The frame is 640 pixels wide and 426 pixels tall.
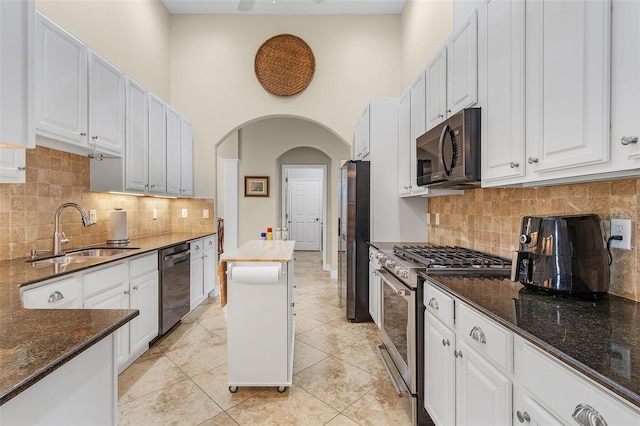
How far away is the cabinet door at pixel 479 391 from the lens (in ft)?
3.59

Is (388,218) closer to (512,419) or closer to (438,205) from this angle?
(438,205)

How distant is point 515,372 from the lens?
1.04m

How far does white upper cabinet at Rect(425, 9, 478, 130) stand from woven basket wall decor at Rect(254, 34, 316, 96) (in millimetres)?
2194

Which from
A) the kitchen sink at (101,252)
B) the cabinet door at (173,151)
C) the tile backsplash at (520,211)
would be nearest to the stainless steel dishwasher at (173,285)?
the kitchen sink at (101,252)

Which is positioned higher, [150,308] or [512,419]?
[512,419]

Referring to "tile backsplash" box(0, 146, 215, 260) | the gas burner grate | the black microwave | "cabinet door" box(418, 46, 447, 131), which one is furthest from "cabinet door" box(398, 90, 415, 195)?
"tile backsplash" box(0, 146, 215, 260)

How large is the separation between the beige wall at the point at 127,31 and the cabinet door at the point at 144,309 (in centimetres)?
217

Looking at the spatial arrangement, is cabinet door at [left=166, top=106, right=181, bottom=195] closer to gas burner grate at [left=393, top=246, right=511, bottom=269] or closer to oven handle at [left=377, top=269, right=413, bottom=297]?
oven handle at [left=377, top=269, right=413, bottom=297]

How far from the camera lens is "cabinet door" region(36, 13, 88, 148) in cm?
201

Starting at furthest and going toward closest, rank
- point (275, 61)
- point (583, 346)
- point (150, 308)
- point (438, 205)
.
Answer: point (275, 61) < point (438, 205) < point (150, 308) < point (583, 346)

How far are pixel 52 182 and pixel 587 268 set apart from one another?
3.31 m

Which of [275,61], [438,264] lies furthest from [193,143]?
[438,264]

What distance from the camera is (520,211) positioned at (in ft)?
6.14

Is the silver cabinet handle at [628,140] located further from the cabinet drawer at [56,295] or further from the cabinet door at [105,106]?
the cabinet door at [105,106]
